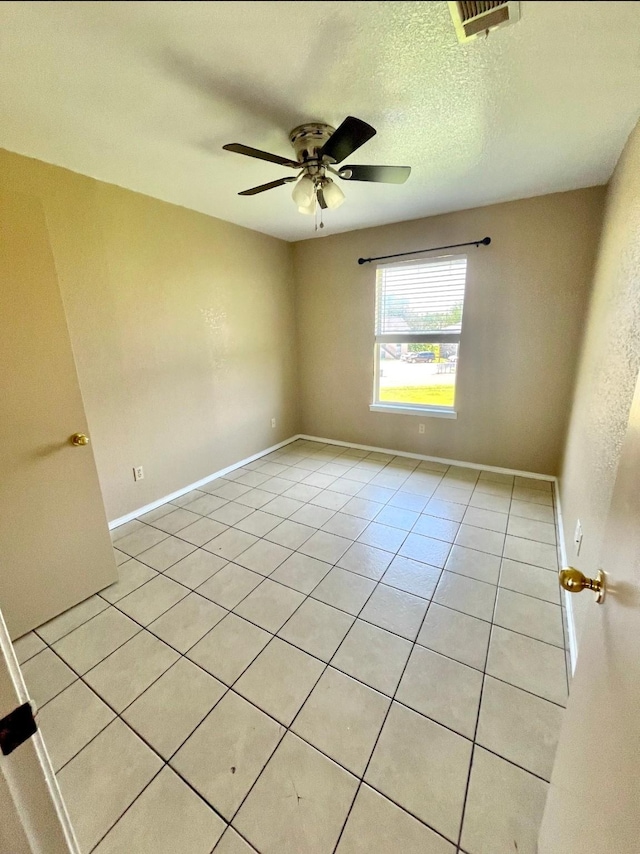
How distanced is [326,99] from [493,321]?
85.1 inches

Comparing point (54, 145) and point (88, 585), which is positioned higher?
point (54, 145)

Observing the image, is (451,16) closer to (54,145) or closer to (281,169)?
(281,169)

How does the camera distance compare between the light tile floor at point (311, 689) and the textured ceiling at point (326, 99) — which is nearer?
the light tile floor at point (311, 689)

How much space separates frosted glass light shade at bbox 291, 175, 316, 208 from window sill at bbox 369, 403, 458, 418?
2246 mm

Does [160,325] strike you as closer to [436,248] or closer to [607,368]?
[436,248]

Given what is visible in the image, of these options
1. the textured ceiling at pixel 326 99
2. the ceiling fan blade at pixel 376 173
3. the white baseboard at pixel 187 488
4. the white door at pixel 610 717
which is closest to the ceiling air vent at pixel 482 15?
the textured ceiling at pixel 326 99

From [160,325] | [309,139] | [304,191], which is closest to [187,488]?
[160,325]

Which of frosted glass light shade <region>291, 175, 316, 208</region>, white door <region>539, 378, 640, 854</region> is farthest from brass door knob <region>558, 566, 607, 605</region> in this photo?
frosted glass light shade <region>291, 175, 316, 208</region>

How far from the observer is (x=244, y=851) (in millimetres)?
1006

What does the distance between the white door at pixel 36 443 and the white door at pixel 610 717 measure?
83.0 inches

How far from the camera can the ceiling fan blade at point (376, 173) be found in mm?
1710

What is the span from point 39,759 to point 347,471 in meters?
2.94

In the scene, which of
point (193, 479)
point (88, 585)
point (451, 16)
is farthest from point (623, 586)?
point (193, 479)

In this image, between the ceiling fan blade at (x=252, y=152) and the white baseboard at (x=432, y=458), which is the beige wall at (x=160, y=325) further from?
the ceiling fan blade at (x=252, y=152)
